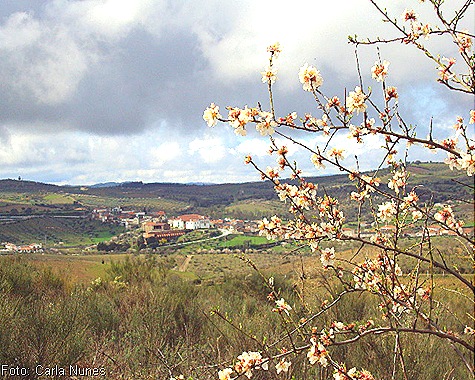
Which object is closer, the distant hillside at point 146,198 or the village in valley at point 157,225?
the village in valley at point 157,225

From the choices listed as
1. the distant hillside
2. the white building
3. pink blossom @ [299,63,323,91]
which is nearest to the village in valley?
the white building


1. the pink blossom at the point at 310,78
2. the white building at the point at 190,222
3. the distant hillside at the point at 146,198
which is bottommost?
the white building at the point at 190,222

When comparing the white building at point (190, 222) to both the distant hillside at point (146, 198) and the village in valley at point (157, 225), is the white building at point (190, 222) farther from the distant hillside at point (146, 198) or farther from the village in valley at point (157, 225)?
A: the distant hillside at point (146, 198)

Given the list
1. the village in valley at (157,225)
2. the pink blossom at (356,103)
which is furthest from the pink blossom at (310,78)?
the village in valley at (157,225)

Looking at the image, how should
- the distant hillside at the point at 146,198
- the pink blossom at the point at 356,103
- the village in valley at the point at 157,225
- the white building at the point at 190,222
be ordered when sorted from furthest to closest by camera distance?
the white building at the point at 190,222, the distant hillside at the point at 146,198, the village in valley at the point at 157,225, the pink blossom at the point at 356,103

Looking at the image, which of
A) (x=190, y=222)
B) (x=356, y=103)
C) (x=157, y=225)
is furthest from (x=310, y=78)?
(x=190, y=222)

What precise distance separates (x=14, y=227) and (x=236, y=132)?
149 ft

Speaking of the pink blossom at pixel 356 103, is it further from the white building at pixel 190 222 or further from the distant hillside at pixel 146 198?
the white building at pixel 190 222

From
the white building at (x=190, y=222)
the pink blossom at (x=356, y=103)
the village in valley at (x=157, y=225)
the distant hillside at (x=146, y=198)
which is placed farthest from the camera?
the white building at (x=190, y=222)

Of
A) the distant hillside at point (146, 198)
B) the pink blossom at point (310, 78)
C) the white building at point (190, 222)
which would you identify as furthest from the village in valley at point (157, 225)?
the pink blossom at point (310, 78)

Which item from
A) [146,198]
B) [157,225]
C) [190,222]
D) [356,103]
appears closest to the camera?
[356,103]

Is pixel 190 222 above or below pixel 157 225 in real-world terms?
below

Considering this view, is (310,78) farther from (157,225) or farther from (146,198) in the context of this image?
(146,198)

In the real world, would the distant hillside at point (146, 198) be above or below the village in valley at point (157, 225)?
above
